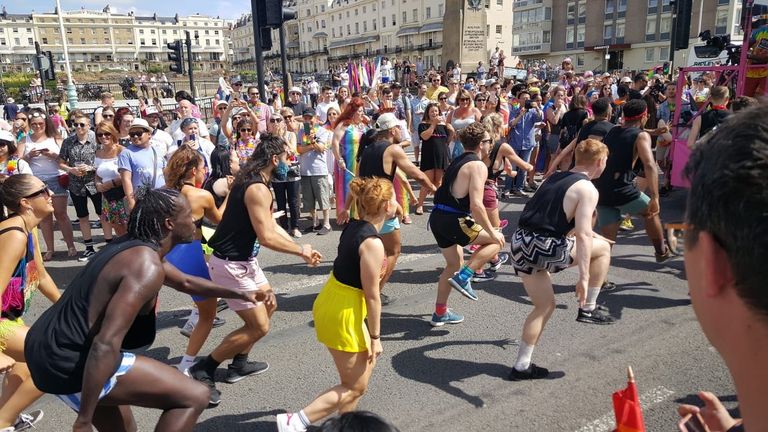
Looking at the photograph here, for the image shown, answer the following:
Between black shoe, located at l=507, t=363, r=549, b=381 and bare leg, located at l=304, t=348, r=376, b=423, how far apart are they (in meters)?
1.34

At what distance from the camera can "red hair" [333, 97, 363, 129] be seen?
7547mm

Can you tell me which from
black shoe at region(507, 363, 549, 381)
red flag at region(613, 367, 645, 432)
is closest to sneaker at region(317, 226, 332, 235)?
black shoe at region(507, 363, 549, 381)

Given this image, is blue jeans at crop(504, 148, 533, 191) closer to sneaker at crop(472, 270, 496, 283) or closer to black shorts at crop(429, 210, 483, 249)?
sneaker at crop(472, 270, 496, 283)

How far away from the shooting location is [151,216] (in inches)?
106

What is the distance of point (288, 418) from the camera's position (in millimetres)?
3170

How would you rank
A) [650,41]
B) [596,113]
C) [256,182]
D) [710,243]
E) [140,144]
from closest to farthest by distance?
1. [710,243]
2. [256,182]
3. [140,144]
4. [596,113]
5. [650,41]

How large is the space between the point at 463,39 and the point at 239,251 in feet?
70.1

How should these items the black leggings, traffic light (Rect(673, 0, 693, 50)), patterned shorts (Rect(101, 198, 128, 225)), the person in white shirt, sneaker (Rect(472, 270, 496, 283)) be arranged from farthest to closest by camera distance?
traffic light (Rect(673, 0, 693, 50))
the person in white shirt
the black leggings
patterned shorts (Rect(101, 198, 128, 225))
sneaker (Rect(472, 270, 496, 283))

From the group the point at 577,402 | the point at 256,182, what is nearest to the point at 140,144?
the point at 256,182

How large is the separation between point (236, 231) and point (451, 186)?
6.52 feet

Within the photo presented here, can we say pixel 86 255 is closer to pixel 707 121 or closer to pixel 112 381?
pixel 112 381

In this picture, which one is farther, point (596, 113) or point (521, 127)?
point (521, 127)

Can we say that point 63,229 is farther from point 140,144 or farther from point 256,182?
point 256,182

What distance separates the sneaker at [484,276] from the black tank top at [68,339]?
4.27 m
